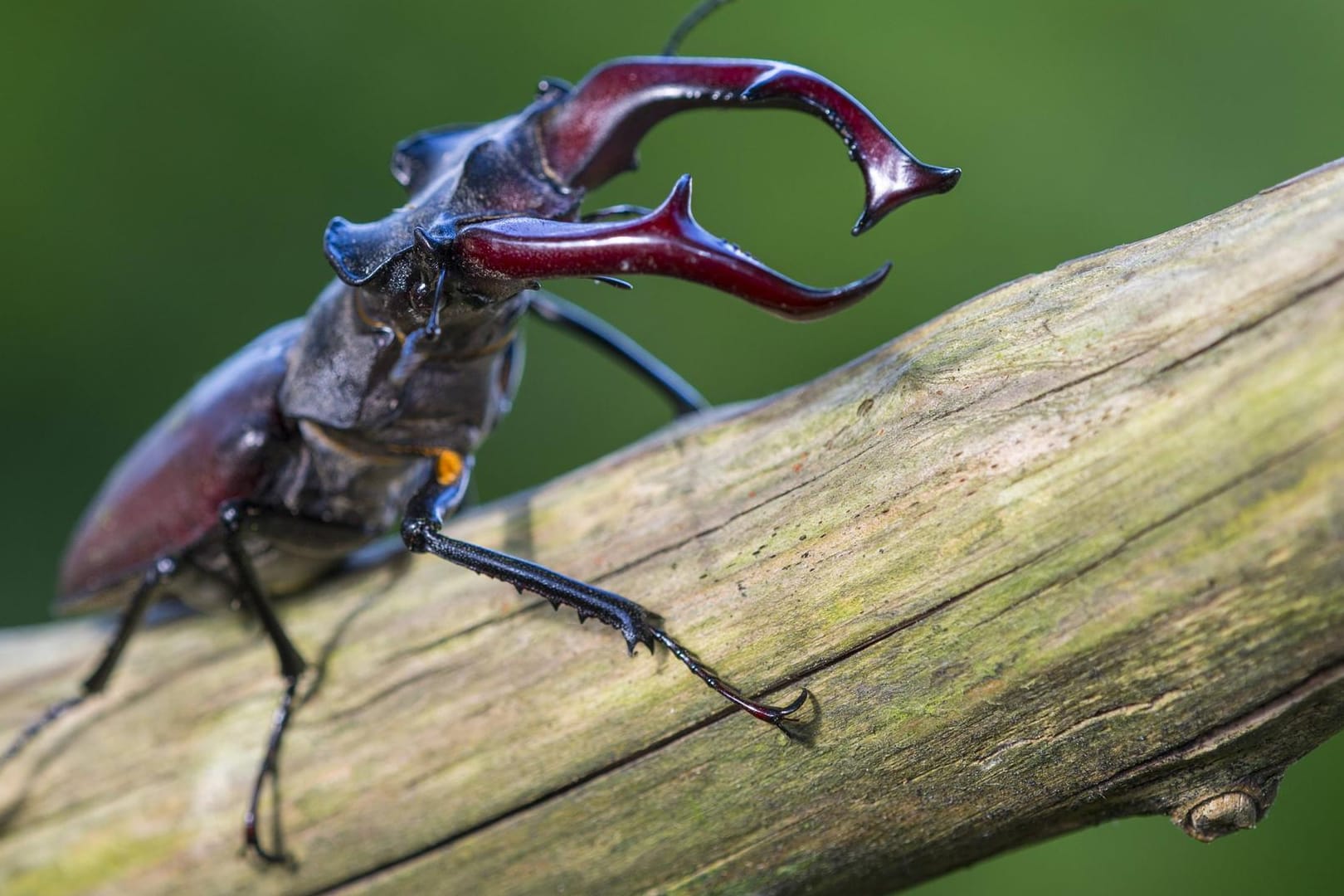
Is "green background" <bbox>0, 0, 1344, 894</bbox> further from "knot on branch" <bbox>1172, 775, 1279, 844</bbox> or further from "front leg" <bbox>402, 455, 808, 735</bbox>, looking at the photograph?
"knot on branch" <bbox>1172, 775, 1279, 844</bbox>

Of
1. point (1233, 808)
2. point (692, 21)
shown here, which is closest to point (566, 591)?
point (1233, 808)

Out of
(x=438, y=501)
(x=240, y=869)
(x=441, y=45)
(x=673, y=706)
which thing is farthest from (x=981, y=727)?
(x=441, y=45)

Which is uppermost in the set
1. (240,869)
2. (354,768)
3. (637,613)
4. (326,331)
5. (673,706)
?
(326,331)

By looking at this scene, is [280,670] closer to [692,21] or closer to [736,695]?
[736,695]

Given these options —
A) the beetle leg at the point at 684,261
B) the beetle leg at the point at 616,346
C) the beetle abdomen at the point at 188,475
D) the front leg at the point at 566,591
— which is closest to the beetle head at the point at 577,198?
the beetle leg at the point at 684,261

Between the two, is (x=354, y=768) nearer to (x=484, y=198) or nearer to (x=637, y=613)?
(x=637, y=613)

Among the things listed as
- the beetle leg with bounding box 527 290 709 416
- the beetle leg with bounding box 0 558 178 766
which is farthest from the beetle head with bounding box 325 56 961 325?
the beetle leg with bounding box 0 558 178 766
